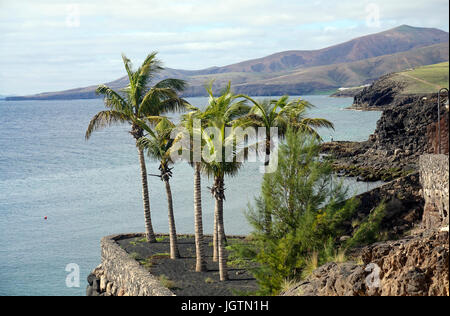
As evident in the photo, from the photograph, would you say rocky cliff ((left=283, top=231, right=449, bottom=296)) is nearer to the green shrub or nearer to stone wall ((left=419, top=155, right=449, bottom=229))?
the green shrub

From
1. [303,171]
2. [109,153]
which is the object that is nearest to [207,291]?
[303,171]

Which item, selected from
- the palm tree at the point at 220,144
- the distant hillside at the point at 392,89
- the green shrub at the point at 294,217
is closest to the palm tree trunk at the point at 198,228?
the palm tree at the point at 220,144

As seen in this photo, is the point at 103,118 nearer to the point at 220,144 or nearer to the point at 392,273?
the point at 220,144

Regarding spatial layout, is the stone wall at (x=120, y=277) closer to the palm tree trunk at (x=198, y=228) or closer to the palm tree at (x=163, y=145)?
the palm tree at (x=163, y=145)

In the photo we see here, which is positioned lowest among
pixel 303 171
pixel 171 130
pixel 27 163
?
pixel 27 163

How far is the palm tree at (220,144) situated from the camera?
20.0 m

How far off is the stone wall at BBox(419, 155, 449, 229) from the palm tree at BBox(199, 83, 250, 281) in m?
→ 8.01

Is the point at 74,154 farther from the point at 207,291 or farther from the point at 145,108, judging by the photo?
the point at 207,291

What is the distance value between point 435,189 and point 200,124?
1047cm

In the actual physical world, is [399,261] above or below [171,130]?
below

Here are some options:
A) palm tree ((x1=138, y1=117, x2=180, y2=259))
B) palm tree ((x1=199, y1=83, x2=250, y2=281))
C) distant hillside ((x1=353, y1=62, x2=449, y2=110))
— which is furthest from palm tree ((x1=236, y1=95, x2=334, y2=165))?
distant hillside ((x1=353, y1=62, x2=449, y2=110))

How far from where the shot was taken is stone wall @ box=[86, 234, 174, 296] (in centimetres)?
1975

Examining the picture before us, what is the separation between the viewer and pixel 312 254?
60.7 feet

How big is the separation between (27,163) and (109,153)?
12.8 meters
